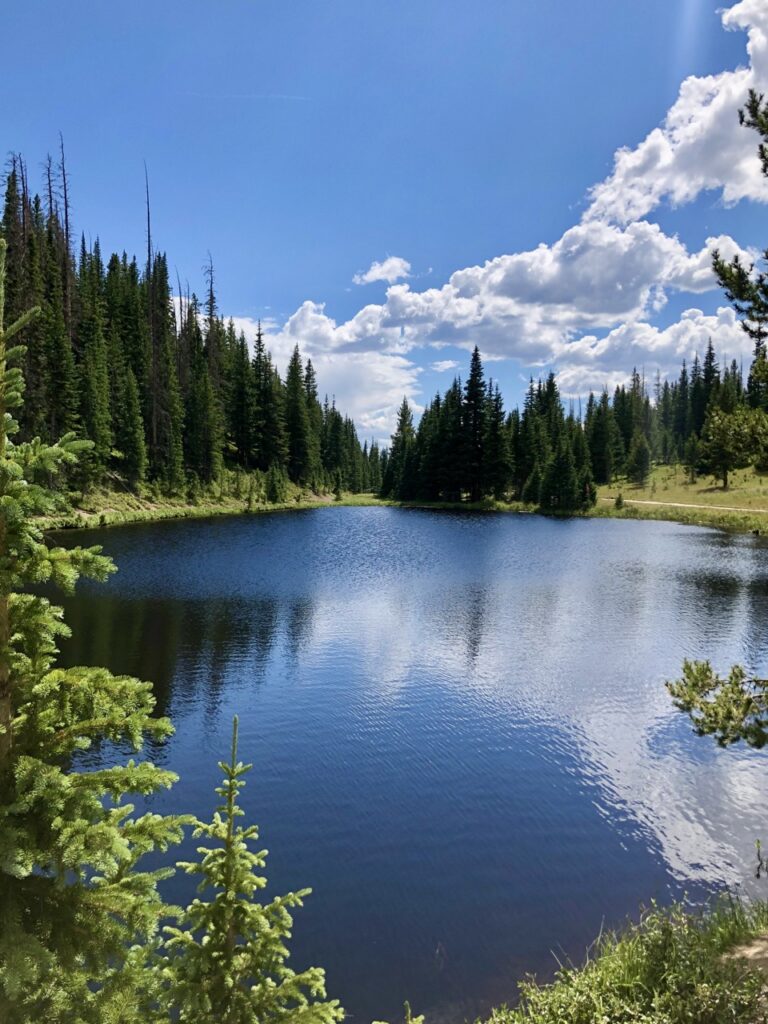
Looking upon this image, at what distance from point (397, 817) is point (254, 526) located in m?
51.3

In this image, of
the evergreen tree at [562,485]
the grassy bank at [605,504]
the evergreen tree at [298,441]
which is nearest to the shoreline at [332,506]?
the grassy bank at [605,504]

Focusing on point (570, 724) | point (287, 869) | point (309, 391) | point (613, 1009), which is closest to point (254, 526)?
point (570, 724)

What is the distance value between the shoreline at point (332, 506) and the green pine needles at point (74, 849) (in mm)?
46538

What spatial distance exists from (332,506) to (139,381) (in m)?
32.0

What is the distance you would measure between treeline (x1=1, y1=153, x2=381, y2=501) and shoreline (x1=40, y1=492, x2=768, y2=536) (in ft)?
8.95

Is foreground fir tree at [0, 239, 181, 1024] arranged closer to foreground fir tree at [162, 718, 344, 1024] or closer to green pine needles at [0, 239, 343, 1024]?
green pine needles at [0, 239, 343, 1024]

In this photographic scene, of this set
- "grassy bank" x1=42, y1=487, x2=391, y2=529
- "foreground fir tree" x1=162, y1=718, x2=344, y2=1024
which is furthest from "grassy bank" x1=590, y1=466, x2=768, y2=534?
"foreground fir tree" x1=162, y1=718, x2=344, y2=1024

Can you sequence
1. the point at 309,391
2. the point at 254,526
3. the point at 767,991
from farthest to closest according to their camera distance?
1. the point at 309,391
2. the point at 254,526
3. the point at 767,991

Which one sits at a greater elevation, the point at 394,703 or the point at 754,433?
the point at 754,433

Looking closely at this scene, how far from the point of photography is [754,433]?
9.46 metres

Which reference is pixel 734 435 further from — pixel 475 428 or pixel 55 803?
pixel 475 428

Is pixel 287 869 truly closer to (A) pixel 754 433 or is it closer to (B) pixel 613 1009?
(B) pixel 613 1009

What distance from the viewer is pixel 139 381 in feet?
254

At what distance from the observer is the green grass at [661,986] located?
6.01 metres
